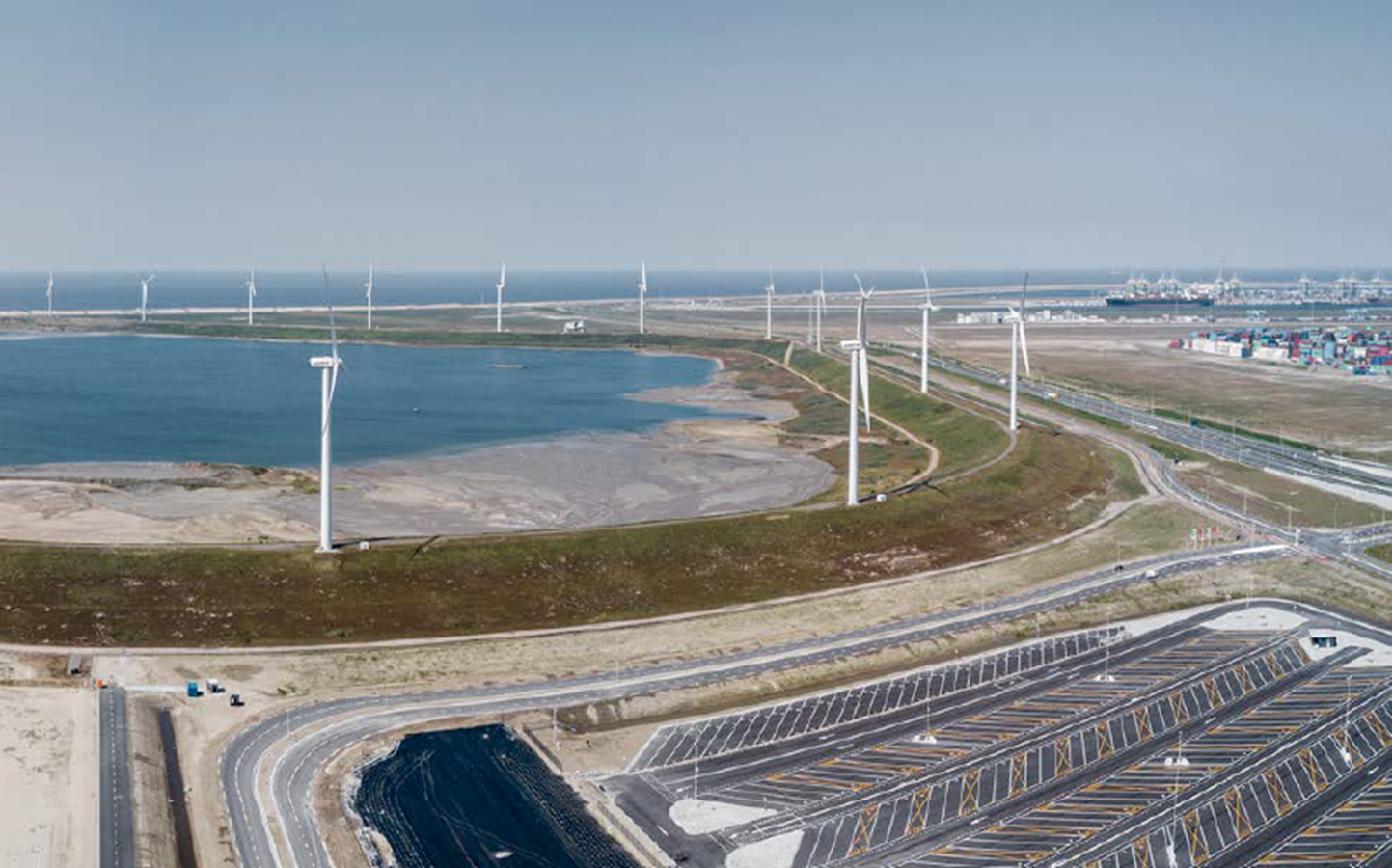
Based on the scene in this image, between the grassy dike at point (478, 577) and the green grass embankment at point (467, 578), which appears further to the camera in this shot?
the grassy dike at point (478, 577)

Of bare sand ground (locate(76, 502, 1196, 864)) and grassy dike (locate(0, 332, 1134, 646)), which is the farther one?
grassy dike (locate(0, 332, 1134, 646))

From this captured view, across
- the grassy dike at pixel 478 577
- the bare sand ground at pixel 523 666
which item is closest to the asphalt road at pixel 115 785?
the bare sand ground at pixel 523 666

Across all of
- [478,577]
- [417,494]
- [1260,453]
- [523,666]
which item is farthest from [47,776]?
[1260,453]

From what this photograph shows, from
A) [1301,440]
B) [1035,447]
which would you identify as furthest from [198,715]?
[1301,440]

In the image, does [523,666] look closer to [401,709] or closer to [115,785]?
[401,709]

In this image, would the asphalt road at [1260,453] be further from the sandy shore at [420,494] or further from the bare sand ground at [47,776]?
the bare sand ground at [47,776]

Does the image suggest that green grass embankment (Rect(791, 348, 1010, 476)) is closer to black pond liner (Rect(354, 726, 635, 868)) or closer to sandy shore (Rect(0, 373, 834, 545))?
sandy shore (Rect(0, 373, 834, 545))

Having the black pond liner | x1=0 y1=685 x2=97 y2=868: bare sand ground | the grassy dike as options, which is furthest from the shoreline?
the black pond liner
